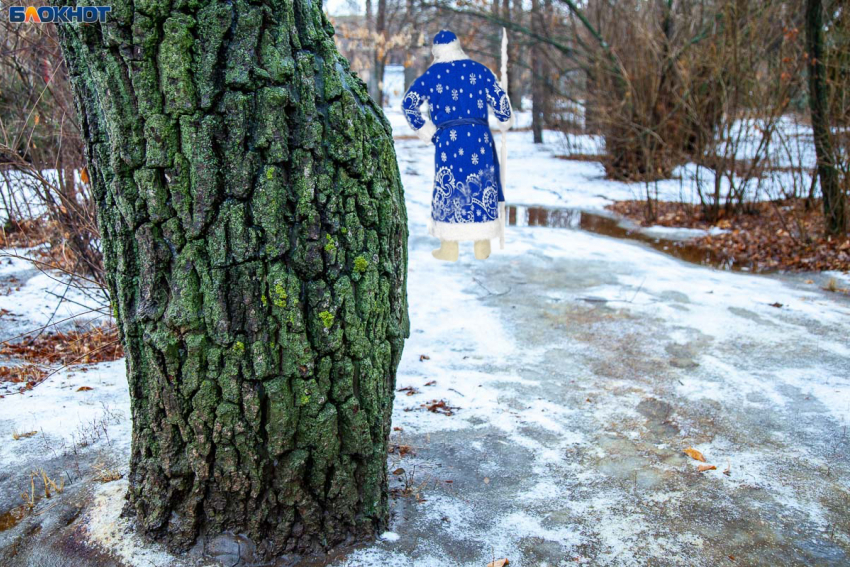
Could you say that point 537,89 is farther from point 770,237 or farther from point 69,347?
point 69,347

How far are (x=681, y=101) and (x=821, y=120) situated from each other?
5.94 feet

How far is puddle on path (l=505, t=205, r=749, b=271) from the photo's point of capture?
7.20m

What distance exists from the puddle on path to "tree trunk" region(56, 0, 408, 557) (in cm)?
575

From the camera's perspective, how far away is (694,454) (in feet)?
9.27

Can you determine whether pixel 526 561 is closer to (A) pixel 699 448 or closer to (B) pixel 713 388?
(A) pixel 699 448

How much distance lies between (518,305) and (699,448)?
240 centimetres

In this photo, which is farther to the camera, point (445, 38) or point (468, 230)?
point (468, 230)

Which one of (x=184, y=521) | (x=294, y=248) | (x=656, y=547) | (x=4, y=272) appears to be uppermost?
(x=294, y=248)

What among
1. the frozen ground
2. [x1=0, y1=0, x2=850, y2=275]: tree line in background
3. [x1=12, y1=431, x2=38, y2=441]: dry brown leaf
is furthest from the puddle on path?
[x1=12, y1=431, x2=38, y2=441]: dry brown leaf

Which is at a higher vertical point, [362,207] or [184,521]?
[362,207]

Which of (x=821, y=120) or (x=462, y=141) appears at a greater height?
(x=821, y=120)

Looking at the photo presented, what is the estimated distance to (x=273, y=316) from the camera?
187cm

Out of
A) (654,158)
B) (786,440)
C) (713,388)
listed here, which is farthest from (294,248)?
(654,158)

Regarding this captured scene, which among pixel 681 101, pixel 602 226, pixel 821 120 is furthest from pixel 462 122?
pixel 602 226
